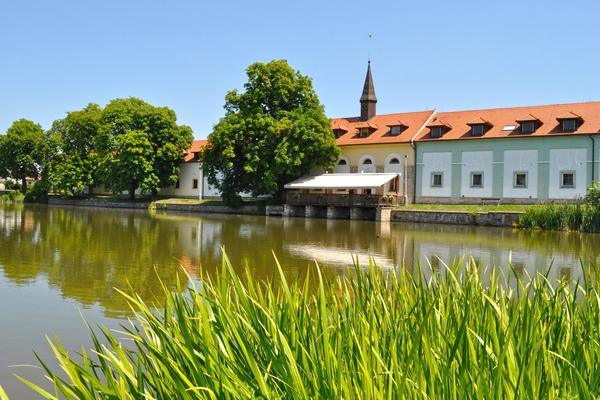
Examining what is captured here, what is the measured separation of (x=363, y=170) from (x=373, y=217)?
8262 millimetres

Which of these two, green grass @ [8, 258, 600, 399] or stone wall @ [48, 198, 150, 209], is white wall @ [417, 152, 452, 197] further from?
green grass @ [8, 258, 600, 399]

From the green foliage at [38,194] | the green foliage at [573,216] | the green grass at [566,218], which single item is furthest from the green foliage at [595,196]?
the green foliage at [38,194]

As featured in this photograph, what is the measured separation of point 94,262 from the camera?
46.8 ft

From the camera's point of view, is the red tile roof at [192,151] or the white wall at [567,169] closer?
the white wall at [567,169]

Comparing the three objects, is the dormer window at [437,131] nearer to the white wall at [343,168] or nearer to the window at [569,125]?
the white wall at [343,168]

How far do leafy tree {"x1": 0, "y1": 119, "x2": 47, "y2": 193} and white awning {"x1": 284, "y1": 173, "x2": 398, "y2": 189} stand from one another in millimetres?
39289

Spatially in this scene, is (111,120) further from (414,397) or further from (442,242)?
(414,397)

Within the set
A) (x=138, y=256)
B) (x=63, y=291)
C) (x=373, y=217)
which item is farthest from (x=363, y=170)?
(x=63, y=291)

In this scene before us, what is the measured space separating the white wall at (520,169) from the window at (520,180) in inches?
7.9

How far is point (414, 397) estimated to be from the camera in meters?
2.04

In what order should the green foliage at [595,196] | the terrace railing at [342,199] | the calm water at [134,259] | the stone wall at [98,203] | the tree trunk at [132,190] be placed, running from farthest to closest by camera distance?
the tree trunk at [132,190], the stone wall at [98,203], the terrace railing at [342,199], the green foliage at [595,196], the calm water at [134,259]

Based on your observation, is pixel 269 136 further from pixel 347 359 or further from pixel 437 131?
pixel 347 359

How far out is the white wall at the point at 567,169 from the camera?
3728 cm

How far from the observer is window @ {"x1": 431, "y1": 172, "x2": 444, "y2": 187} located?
43.5 metres
